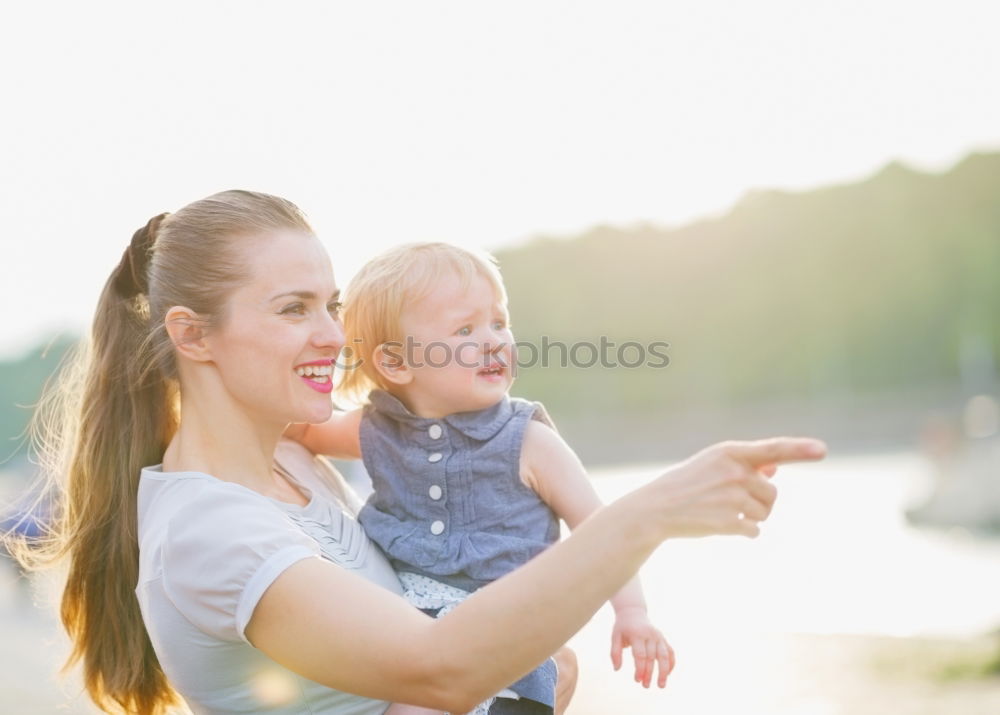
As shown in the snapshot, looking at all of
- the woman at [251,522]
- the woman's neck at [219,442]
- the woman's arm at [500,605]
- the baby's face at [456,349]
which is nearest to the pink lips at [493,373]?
the baby's face at [456,349]

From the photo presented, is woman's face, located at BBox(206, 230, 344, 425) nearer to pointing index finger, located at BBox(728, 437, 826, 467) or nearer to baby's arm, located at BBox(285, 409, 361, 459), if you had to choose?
baby's arm, located at BBox(285, 409, 361, 459)

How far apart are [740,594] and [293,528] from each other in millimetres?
8755

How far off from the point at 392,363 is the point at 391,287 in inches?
8.2

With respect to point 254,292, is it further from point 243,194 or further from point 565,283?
point 565,283

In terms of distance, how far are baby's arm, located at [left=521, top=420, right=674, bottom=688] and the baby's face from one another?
0.19 metres

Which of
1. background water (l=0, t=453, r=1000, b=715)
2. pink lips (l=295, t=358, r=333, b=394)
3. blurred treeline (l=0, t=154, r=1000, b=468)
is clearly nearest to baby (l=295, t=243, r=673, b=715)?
pink lips (l=295, t=358, r=333, b=394)

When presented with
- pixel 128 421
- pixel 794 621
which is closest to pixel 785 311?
pixel 794 621

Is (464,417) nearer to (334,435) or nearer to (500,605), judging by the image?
(334,435)

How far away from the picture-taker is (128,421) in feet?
7.86

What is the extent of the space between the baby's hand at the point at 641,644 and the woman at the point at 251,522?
1.90 feet

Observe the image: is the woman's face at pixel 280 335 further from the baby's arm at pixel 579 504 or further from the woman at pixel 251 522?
the baby's arm at pixel 579 504

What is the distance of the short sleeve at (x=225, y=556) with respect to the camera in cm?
178

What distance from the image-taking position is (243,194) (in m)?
2.30

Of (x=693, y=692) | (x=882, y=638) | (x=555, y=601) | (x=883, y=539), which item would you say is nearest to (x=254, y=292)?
(x=555, y=601)
